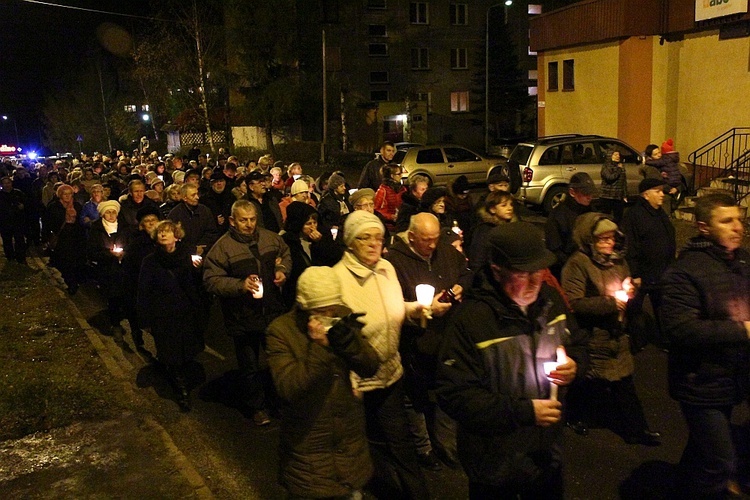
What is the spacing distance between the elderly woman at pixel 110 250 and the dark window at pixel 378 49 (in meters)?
43.2

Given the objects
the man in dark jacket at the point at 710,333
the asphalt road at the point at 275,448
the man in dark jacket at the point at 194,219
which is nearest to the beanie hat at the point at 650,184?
the asphalt road at the point at 275,448

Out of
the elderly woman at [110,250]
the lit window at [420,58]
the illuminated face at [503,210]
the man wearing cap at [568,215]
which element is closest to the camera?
the illuminated face at [503,210]

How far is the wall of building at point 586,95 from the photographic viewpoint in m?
23.0

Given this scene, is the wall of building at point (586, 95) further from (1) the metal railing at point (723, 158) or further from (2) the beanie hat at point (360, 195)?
(2) the beanie hat at point (360, 195)

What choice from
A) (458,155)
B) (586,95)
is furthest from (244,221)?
(586,95)

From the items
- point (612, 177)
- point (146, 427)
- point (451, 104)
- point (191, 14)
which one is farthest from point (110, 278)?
point (451, 104)

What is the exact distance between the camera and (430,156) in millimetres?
23734

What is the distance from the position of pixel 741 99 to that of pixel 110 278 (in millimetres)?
16483

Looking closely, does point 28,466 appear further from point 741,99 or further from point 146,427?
point 741,99

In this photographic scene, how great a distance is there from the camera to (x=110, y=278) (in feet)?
29.5

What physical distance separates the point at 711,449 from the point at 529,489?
134 centimetres

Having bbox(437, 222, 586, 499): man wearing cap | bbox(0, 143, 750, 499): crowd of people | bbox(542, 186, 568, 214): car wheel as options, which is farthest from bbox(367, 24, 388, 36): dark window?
bbox(437, 222, 586, 499): man wearing cap

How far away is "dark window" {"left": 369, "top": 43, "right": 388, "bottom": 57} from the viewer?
1984 inches

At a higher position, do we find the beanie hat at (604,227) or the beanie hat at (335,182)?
the beanie hat at (335,182)
